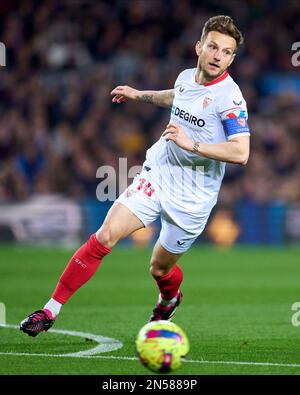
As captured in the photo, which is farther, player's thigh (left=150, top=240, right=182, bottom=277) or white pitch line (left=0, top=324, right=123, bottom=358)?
player's thigh (left=150, top=240, right=182, bottom=277)

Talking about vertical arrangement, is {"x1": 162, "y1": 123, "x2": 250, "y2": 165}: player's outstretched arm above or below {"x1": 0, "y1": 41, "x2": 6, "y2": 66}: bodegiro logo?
below

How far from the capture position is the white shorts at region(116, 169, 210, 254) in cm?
729

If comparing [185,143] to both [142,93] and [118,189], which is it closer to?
[142,93]

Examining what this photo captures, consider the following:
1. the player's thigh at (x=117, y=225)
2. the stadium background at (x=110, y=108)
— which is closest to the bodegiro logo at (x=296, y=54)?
the stadium background at (x=110, y=108)

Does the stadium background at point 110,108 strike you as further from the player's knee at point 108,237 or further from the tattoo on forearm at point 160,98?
the player's knee at point 108,237

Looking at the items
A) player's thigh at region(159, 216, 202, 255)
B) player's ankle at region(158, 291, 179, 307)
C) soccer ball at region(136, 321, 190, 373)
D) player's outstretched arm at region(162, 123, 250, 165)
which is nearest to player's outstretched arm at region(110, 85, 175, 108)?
player's thigh at region(159, 216, 202, 255)

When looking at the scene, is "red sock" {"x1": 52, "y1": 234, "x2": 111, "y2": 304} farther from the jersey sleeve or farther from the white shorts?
the jersey sleeve

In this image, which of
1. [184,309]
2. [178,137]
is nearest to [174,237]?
Result: [178,137]

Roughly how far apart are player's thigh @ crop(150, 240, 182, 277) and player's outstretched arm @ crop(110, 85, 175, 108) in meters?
1.13

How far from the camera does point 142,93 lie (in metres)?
7.99

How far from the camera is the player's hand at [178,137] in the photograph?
674cm
